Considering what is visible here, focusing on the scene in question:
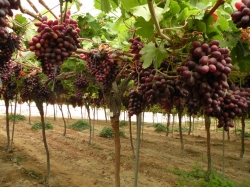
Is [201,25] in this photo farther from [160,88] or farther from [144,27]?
[160,88]

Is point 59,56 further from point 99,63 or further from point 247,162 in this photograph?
point 247,162

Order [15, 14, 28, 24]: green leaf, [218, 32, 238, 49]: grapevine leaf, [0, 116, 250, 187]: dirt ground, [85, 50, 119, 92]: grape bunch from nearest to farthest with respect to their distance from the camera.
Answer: [218, 32, 238, 49]: grapevine leaf
[15, 14, 28, 24]: green leaf
[85, 50, 119, 92]: grape bunch
[0, 116, 250, 187]: dirt ground

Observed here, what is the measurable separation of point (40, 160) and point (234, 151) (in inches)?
423

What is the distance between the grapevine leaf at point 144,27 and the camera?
1501 mm

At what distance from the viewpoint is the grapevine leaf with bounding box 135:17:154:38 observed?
1501 millimetres

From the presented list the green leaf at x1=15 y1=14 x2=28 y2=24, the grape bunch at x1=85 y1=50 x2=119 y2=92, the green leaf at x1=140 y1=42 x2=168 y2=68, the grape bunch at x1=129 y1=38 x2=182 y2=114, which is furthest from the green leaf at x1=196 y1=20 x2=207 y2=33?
the green leaf at x1=15 y1=14 x2=28 y2=24

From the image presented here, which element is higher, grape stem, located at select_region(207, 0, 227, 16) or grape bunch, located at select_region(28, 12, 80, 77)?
grape stem, located at select_region(207, 0, 227, 16)

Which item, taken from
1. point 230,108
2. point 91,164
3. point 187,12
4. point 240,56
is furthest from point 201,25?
point 91,164

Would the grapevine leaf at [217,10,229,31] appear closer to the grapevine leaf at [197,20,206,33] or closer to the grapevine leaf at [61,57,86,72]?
the grapevine leaf at [197,20,206,33]

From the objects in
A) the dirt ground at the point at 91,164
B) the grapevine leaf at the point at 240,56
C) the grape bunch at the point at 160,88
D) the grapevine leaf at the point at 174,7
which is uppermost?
the grapevine leaf at the point at 174,7

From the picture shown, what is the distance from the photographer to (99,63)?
3.13 meters

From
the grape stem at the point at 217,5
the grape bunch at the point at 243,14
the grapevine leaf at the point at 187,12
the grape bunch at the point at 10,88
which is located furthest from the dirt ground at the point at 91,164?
the grape bunch at the point at 243,14

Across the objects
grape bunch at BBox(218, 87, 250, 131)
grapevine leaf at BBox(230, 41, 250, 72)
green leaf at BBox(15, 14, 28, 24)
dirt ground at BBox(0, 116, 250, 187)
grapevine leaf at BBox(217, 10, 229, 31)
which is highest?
green leaf at BBox(15, 14, 28, 24)

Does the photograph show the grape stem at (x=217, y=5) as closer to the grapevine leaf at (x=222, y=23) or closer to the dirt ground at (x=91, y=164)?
the grapevine leaf at (x=222, y=23)
